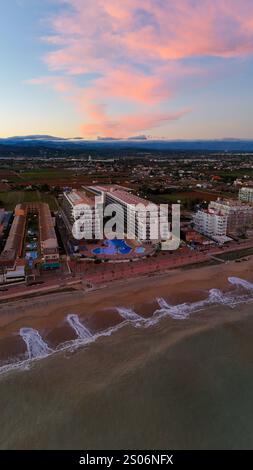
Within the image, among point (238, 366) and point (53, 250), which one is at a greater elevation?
point (53, 250)

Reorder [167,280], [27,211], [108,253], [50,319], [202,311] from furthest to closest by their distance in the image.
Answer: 1. [27,211]
2. [108,253]
3. [167,280]
4. [202,311]
5. [50,319]

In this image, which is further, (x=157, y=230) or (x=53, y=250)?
(x=157, y=230)

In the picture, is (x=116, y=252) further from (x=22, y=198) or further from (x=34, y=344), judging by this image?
(x=22, y=198)

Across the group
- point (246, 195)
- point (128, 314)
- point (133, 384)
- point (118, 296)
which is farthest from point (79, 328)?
point (246, 195)

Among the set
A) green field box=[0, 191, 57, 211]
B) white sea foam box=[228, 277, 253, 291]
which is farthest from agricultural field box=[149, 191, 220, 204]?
white sea foam box=[228, 277, 253, 291]

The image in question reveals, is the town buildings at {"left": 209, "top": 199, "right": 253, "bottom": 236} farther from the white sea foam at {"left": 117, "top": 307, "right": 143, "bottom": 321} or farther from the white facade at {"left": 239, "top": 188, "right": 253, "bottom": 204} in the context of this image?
the white sea foam at {"left": 117, "top": 307, "right": 143, "bottom": 321}
